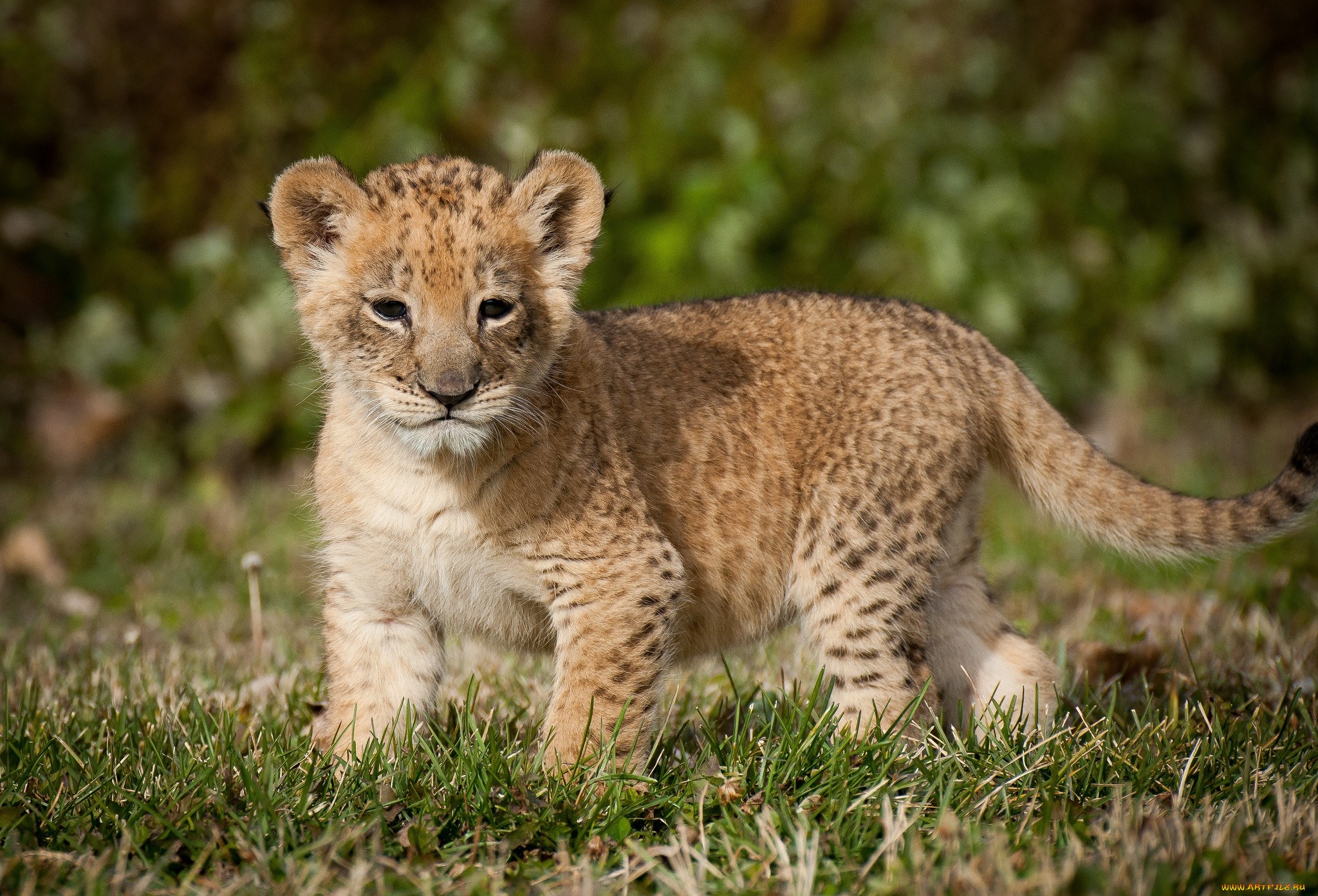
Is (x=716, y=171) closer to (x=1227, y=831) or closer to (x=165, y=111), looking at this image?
(x=165, y=111)

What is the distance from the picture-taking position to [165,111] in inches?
407

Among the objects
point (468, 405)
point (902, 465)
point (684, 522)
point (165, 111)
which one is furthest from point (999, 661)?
point (165, 111)

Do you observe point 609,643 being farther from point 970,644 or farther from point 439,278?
point 970,644

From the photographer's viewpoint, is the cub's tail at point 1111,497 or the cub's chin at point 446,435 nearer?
the cub's chin at point 446,435

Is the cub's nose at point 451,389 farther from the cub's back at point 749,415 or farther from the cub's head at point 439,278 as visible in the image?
the cub's back at point 749,415

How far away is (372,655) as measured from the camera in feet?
14.4

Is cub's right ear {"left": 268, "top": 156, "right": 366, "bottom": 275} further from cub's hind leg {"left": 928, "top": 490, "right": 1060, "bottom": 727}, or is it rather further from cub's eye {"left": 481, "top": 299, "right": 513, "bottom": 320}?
cub's hind leg {"left": 928, "top": 490, "right": 1060, "bottom": 727}

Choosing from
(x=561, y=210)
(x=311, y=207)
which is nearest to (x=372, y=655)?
(x=311, y=207)

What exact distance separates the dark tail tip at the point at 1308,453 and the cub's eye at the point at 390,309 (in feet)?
10.1

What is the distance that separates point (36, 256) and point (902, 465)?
7.24 meters

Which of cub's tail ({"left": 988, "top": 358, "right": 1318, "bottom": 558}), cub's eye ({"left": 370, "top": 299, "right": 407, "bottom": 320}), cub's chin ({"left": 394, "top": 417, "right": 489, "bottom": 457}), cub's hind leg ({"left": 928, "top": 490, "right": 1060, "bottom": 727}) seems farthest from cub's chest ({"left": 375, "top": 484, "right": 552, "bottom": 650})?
cub's tail ({"left": 988, "top": 358, "right": 1318, "bottom": 558})

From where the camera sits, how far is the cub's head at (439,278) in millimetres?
3988

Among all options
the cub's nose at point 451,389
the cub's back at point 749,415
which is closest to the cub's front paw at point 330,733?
the cub's nose at point 451,389

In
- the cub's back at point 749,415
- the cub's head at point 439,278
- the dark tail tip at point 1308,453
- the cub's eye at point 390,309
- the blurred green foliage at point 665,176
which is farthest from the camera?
the blurred green foliage at point 665,176
